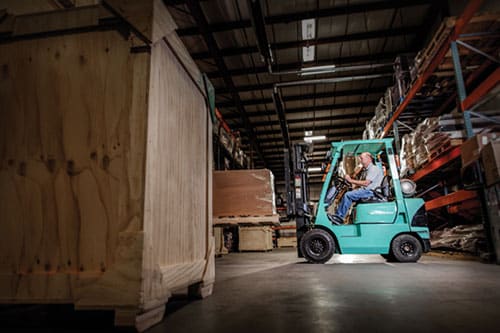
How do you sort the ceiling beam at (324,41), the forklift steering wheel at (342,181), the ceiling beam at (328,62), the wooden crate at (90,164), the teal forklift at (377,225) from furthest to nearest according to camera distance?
the ceiling beam at (328,62), the ceiling beam at (324,41), the forklift steering wheel at (342,181), the teal forklift at (377,225), the wooden crate at (90,164)

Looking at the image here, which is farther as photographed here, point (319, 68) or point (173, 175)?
point (319, 68)

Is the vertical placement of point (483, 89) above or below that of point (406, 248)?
above

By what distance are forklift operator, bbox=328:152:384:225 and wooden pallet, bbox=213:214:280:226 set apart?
1728 millimetres

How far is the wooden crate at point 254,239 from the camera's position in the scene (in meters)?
12.9

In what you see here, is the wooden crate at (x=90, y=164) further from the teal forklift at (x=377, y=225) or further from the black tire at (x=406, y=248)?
the black tire at (x=406, y=248)

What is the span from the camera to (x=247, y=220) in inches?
215

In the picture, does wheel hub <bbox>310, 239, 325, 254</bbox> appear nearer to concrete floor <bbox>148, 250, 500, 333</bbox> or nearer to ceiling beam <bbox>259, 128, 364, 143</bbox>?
concrete floor <bbox>148, 250, 500, 333</bbox>

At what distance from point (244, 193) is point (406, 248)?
3.49 metres

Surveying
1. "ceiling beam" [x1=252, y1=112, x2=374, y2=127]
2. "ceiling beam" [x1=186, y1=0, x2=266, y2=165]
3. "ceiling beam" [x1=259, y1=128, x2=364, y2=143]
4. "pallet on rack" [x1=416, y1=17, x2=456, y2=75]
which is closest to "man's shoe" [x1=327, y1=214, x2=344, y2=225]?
"pallet on rack" [x1=416, y1=17, x2=456, y2=75]

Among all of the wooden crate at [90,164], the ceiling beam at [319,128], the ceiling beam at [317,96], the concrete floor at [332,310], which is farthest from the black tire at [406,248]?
the ceiling beam at [319,128]

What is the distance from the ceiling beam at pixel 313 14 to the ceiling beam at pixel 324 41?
1.05 metres

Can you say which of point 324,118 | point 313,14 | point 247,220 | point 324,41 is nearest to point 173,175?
point 247,220

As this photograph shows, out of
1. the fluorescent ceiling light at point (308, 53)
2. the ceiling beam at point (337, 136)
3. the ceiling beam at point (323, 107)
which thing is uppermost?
the ceiling beam at point (323, 107)

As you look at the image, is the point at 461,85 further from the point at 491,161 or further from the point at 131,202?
the point at 131,202
